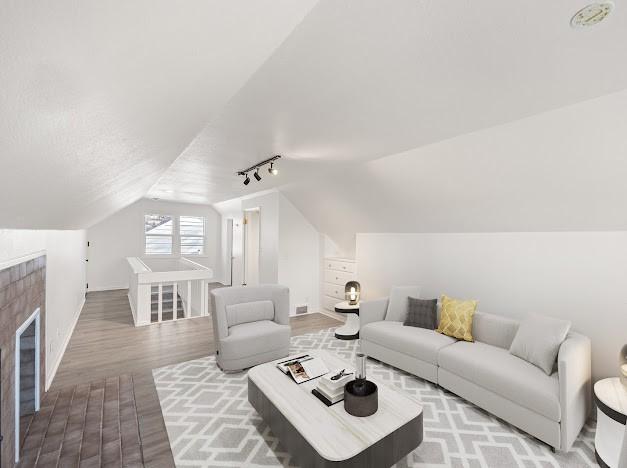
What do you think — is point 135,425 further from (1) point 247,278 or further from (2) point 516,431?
(1) point 247,278

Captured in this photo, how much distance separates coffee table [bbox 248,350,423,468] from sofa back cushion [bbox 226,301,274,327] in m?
1.27

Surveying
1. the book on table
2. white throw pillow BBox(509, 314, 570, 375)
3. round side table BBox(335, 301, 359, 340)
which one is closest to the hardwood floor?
round side table BBox(335, 301, 359, 340)

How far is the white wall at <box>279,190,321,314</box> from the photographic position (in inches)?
216

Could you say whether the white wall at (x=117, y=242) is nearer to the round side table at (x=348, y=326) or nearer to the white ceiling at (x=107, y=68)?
the round side table at (x=348, y=326)

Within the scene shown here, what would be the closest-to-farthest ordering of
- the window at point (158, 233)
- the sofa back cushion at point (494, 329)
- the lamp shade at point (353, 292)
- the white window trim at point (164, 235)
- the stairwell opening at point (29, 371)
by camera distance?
the stairwell opening at point (29, 371) → the sofa back cushion at point (494, 329) → the lamp shade at point (353, 292) → the white window trim at point (164, 235) → the window at point (158, 233)

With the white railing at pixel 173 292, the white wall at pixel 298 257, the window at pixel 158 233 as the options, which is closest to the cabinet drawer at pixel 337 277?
the white wall at pixel 298 257

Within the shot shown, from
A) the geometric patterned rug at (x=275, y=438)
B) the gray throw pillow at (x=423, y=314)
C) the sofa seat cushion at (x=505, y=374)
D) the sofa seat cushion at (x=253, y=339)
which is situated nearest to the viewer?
the geometric patterned rug at (x=275, y=438)

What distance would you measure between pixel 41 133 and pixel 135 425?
2513 millimetres

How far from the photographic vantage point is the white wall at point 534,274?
259cm

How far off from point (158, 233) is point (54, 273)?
5.13 meters

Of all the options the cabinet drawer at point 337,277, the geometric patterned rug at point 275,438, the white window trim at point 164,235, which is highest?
the white window trim at point 164,235

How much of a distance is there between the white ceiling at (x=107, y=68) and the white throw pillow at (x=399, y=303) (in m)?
3.28

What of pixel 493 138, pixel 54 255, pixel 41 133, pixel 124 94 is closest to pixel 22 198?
pixel 41 133

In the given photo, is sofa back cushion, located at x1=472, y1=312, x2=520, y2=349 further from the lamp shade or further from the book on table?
the lamp shade
